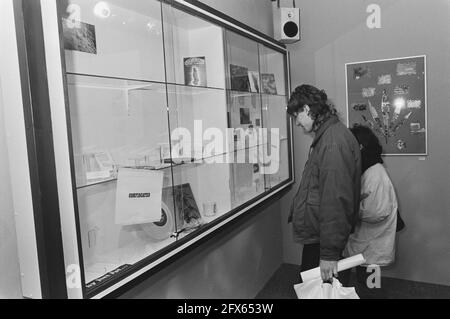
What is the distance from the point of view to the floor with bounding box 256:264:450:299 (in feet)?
10.6

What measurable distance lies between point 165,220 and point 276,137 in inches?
72.6

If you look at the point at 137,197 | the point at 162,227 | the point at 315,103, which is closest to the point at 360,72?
the point at 315,103

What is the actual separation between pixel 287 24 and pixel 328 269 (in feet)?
7.87

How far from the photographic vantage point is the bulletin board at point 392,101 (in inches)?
131

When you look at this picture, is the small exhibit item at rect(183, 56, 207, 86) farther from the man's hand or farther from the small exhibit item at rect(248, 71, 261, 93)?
the man's hand

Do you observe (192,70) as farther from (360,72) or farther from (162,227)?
(360,72)

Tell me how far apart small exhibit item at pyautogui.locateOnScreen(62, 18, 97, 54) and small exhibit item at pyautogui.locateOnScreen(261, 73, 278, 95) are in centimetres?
186

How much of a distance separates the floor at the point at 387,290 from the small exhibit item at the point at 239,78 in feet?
5.77

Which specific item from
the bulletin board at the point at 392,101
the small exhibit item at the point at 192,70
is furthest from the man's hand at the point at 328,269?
the bulletin board at the point at 392,101

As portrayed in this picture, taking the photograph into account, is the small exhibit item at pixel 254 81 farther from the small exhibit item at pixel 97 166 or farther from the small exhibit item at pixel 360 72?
the small exhibit item at pixel 97 166

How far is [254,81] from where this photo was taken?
3082 mm

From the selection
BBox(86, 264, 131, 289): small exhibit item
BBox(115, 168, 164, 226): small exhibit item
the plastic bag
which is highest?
BBox(115, 168, 164, 226): small exhibit item

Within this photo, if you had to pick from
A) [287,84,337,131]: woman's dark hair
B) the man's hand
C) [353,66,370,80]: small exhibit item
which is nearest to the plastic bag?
the man's hand
